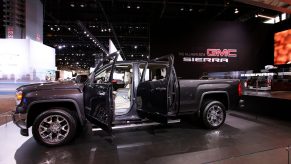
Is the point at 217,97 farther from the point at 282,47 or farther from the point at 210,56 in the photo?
the point at 282,47

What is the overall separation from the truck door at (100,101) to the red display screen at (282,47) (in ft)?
45.4

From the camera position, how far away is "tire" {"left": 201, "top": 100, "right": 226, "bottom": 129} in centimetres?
477

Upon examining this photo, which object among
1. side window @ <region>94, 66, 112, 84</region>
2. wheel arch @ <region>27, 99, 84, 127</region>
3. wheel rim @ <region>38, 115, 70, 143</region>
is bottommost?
wheel rim @ <region>38, 115, 70, 143</region>

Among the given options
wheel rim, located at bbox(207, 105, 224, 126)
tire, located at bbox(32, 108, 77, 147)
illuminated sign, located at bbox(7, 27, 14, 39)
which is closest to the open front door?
wheel rim, located at bbox(207, 105, 224, 126)

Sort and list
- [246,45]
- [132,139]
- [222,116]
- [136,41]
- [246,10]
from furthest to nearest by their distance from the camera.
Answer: [136,41] → [246,10] → [246,45] → [222,116] → [132,139]

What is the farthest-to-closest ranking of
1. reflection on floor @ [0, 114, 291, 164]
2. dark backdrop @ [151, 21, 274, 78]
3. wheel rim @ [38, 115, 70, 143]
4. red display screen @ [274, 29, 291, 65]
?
red display screen @ [274, 29, 291, 65] < dark backdrop @ [151, 21, 274, 78] < wheel rim @ [38, 115, 70, 143] < reflection on floor @ [0, 114, 291, 164]

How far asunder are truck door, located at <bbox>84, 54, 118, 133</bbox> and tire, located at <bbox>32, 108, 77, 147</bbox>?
35 cm

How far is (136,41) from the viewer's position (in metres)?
23.9

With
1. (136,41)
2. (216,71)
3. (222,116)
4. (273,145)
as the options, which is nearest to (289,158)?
(273,145)

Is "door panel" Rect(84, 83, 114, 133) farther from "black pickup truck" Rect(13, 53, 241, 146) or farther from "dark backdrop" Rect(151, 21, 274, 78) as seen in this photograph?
"dark backdrop" Rect(151, 21, 274, 78)

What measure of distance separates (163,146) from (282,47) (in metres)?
13.8

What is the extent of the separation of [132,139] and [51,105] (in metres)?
1.65

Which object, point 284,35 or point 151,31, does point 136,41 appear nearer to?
point 151,31

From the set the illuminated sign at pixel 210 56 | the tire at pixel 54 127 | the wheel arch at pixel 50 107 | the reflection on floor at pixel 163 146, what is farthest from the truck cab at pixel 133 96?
the illuminated sign at pixel 210 56
